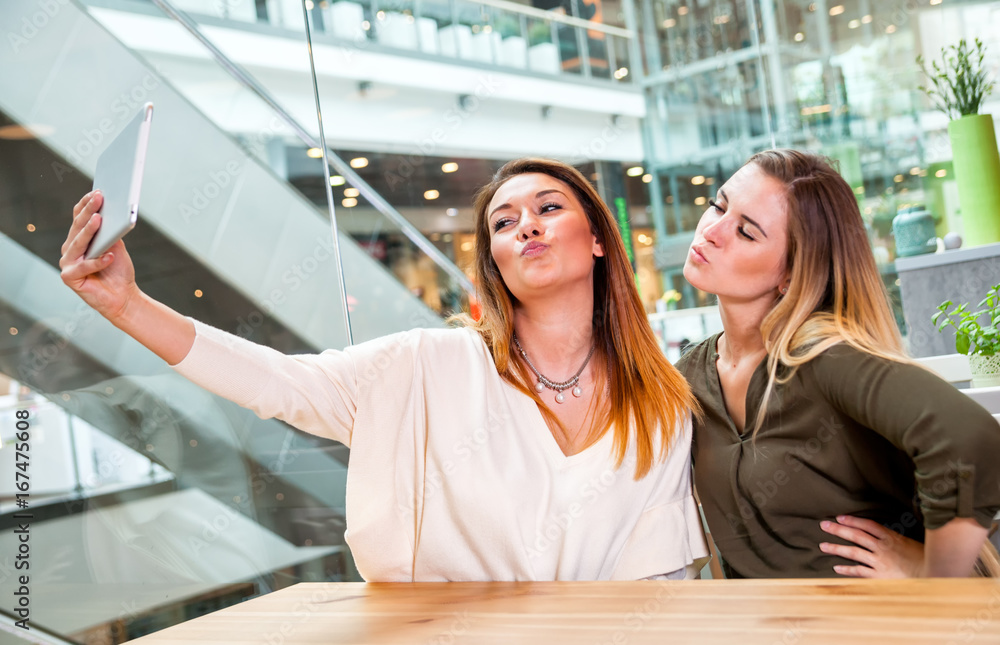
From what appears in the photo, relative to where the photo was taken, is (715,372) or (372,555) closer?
(372,555)

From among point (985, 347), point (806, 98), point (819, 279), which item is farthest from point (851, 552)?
point (806, 98)

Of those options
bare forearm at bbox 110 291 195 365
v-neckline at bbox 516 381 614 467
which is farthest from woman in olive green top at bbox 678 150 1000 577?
bare forearm at bbox 110 291 195 365

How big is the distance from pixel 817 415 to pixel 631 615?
64 cm

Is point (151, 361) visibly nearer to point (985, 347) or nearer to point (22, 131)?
point (22, 131)

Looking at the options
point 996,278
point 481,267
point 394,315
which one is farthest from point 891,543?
point 394,315

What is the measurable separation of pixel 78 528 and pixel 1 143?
1060 millimetres

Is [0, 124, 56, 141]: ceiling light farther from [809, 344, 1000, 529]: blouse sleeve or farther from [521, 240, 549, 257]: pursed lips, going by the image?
[809, 344, 1000, 529]: blouse sleeve

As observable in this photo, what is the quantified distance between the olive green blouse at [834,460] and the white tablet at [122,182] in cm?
103

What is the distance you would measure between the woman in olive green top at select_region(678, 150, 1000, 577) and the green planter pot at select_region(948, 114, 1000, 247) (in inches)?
84.5

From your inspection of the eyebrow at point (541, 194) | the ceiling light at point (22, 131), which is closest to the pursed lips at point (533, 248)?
the eyebrow at point (541, 194)

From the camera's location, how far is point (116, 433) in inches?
90.4

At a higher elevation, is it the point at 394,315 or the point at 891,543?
the point at 394,315

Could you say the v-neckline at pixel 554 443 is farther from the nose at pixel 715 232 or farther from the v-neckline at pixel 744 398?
the nose at pixel 715 232

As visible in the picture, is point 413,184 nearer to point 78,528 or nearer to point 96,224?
point 78,528
